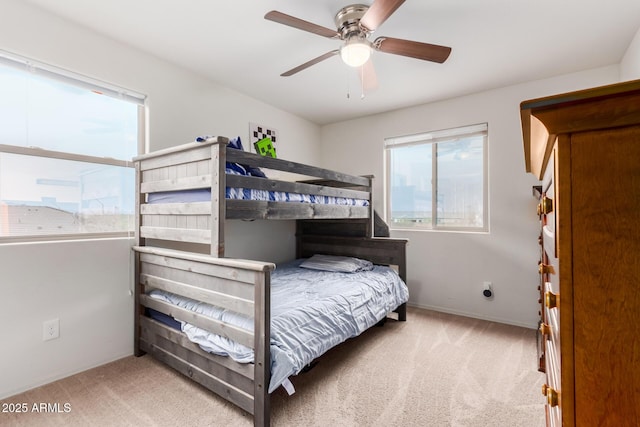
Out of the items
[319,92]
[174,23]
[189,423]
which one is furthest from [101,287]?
[319,92]

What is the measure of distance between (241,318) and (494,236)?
2713 millimetres

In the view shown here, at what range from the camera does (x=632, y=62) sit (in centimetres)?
229

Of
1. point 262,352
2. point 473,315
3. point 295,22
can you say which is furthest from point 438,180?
point 262,352

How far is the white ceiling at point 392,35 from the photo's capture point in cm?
192

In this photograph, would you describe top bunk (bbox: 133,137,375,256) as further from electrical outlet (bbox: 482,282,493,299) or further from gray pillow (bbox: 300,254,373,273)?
electrical outlet (bbox: 482,282,493,299)

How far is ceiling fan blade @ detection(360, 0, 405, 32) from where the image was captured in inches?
59.3

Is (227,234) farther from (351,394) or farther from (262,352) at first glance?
(351,394)

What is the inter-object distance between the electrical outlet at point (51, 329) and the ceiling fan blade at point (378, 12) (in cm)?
269

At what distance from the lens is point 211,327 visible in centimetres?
180

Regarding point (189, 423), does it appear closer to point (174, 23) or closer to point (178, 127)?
point (178, 127)

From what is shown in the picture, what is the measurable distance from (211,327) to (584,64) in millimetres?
3624

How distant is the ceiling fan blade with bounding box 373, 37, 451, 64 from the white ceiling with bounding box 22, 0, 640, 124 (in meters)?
0.24

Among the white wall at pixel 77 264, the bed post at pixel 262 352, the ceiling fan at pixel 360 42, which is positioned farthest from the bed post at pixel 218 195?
the white wall at pixel 77 264

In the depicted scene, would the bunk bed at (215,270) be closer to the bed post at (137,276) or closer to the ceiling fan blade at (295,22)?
the bed post at (137,276)
